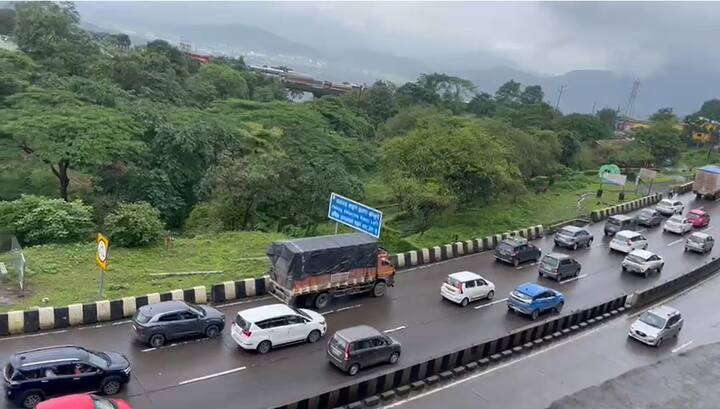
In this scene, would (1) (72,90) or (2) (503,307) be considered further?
(1) (72,90)

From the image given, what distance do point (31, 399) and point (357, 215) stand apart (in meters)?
16.5

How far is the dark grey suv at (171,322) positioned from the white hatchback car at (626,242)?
2721 cm

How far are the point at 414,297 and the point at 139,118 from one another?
25.0m

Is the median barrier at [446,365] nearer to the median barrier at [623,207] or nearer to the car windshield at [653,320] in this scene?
the car windshield at [653,320]

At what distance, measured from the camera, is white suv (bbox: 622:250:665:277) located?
111 ft

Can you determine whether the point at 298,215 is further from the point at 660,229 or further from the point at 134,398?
the point at 660,229

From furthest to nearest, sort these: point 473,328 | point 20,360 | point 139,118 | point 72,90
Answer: point 72,90 → point 139,118 → point 473,328 → point 20,360

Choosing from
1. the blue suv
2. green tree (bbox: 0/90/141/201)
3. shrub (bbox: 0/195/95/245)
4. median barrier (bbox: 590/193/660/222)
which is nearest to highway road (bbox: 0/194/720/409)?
the blue suv

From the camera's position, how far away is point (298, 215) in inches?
1483

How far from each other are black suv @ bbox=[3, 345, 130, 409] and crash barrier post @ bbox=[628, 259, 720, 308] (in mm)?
24066

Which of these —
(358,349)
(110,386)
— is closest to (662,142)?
(358,349)

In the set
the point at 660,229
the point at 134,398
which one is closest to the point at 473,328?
the point at 134,398

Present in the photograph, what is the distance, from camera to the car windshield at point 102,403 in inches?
548

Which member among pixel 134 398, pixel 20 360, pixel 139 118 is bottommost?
pixel 134 398
